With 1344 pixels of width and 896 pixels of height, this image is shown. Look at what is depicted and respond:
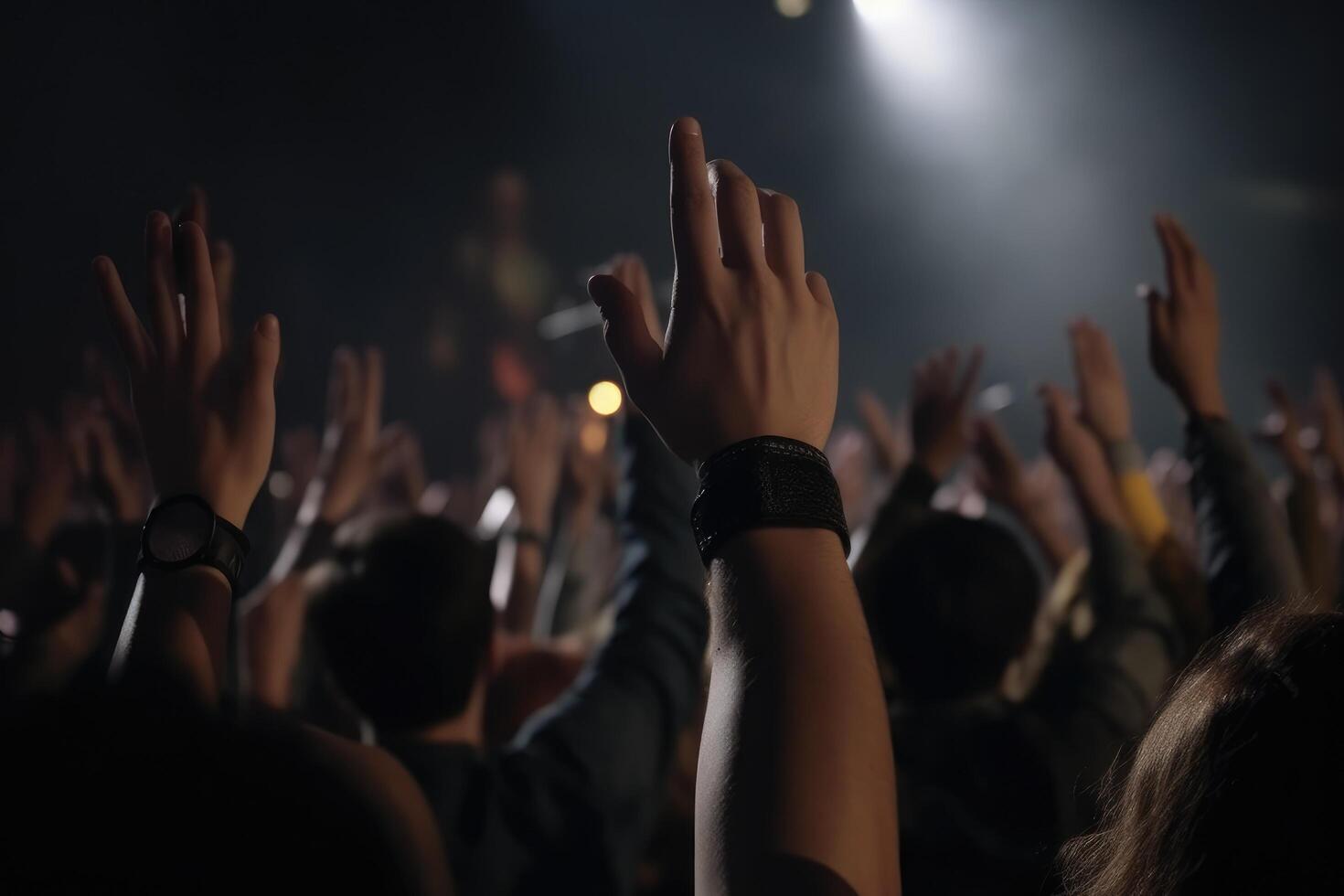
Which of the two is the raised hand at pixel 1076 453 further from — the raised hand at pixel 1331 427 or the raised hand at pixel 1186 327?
the raised hand at pixel 1331 427

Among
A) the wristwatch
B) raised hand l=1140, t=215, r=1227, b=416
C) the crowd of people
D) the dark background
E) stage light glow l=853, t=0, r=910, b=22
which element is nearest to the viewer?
the crowd of people

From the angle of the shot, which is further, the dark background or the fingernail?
the dark background

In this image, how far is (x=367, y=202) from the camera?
406 centimetres

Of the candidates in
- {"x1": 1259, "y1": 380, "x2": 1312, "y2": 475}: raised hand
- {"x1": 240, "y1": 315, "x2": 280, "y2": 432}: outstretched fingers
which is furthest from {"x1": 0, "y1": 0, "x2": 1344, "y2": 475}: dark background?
{"x1": 1259, "y1": 380, "x2": 1312, "y2": 475}: raised hand

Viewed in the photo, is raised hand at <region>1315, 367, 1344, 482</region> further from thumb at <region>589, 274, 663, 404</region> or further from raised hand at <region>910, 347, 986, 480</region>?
thumb at <region>589, 274, 663, 404</region>

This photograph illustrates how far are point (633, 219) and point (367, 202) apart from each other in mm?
1109

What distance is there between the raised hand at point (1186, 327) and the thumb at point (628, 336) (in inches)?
35.8

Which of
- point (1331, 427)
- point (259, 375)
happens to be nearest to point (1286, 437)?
point (1331, 427)

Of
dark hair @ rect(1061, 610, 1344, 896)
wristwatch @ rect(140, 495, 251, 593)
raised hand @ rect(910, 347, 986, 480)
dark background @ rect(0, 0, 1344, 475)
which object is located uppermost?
dark background @ rect(0, 0, 1344, 475)

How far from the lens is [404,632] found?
1.04 m

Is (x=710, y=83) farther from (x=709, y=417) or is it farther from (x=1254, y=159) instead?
(x=1254, y=159)

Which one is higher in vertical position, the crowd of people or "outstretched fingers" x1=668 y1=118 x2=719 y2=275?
"outstretched fingers" x1=668 y1=118 x2=719 y2=275

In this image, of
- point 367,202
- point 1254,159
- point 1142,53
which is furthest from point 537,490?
point 1254,159

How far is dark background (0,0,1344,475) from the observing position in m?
2.08
